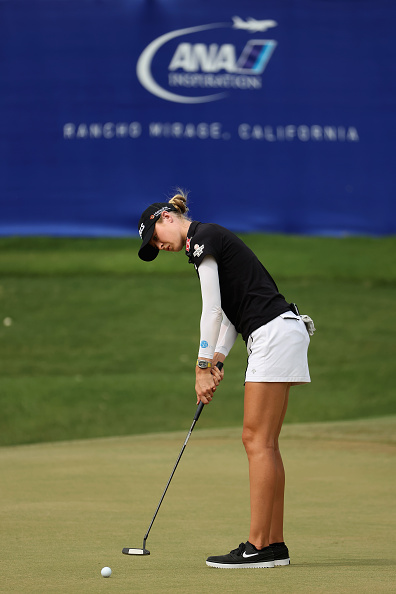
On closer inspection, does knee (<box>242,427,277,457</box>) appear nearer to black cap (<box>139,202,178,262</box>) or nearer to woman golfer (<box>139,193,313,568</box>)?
woman golfer (<box>139,193,313,568</box>)

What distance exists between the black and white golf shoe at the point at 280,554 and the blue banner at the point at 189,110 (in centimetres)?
737

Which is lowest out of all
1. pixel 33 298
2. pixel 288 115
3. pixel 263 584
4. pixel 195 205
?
pixel 263 584

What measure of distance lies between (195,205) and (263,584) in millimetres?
7835

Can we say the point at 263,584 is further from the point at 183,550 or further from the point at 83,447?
the point at 83,447

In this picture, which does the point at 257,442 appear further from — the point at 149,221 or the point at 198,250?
the point at 149,221

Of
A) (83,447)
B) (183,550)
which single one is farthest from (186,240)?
(83,447)

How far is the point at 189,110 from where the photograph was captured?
10.7m

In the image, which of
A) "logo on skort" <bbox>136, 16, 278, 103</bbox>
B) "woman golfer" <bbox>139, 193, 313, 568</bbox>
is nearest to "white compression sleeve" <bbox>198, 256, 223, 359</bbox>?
"woman golfer" <bbox>139, 193, 313, 568</bbox>

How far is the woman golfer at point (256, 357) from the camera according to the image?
3.28m

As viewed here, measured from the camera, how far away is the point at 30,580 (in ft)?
9.90

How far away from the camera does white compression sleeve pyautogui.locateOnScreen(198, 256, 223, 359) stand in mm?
3297

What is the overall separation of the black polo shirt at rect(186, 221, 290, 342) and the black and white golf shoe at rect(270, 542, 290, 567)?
0.70 m

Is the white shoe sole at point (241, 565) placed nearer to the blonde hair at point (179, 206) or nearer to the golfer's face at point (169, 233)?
the golfer's face at point (169, 233)

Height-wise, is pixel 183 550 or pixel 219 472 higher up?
pixel 219 472
